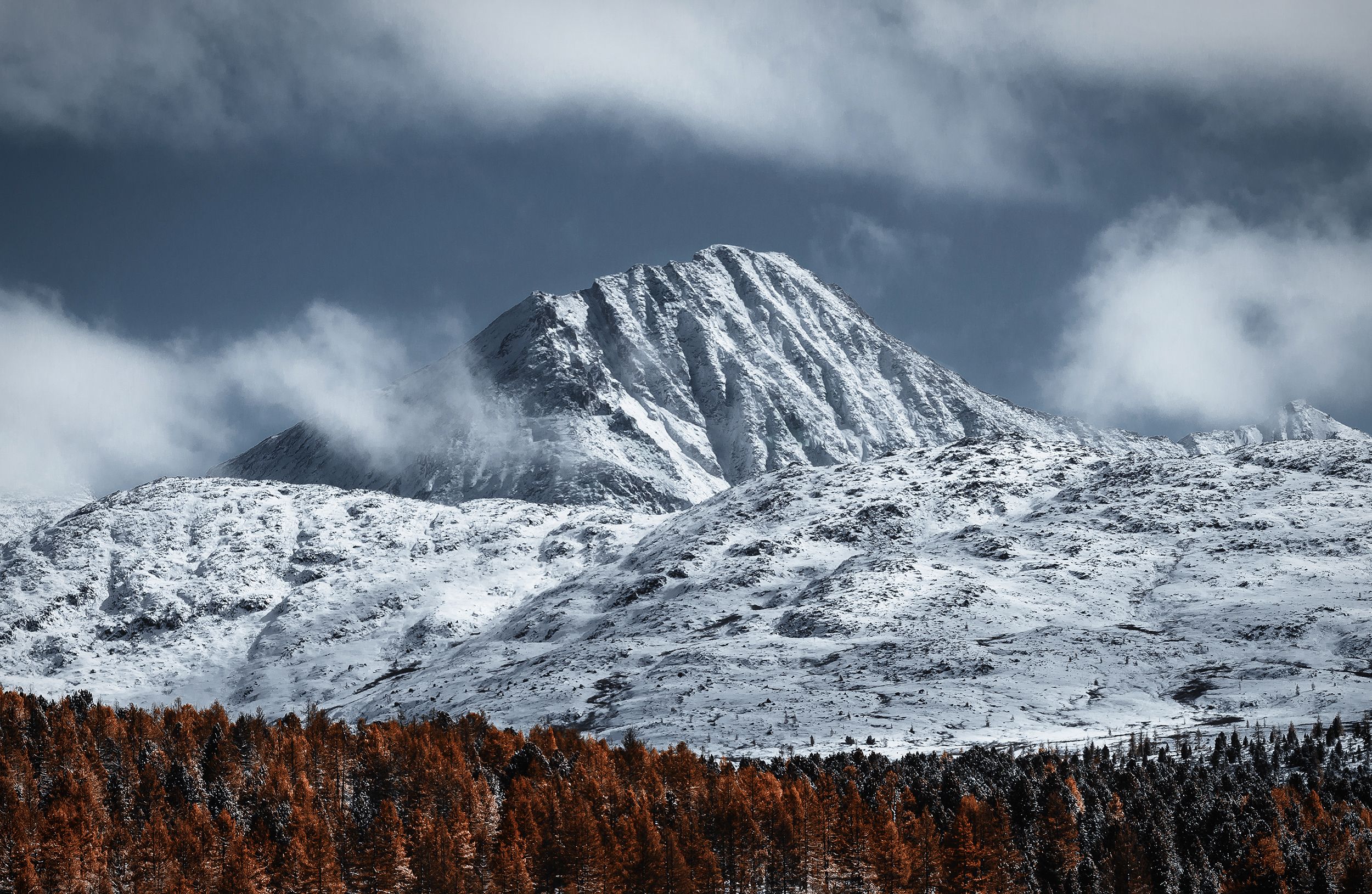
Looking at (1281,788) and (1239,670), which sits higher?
(1239,670)

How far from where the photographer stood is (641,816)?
93188 mm

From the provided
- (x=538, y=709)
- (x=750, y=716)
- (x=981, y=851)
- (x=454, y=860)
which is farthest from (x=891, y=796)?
(x=538, y=709)

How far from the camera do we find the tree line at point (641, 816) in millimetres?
86375

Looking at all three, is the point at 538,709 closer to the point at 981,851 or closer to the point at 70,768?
the point at 70,768

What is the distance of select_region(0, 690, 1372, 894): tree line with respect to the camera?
8638 centimetres

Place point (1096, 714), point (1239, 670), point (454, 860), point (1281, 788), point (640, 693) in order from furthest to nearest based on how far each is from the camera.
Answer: point (640, 693), point (1239, 670), point (1096, 714), point (1281, 788), point (454, 860)

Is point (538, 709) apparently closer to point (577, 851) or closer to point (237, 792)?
point (237, 792)

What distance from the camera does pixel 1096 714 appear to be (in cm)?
17075

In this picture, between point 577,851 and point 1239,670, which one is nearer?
point 577,851

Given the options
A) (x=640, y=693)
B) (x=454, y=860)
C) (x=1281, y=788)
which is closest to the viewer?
(x=454, y=860)

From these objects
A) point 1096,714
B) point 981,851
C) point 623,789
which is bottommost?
point 981,851

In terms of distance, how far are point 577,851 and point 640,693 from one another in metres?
112

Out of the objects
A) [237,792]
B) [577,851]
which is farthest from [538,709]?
[577,851]

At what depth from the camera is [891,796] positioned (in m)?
112
